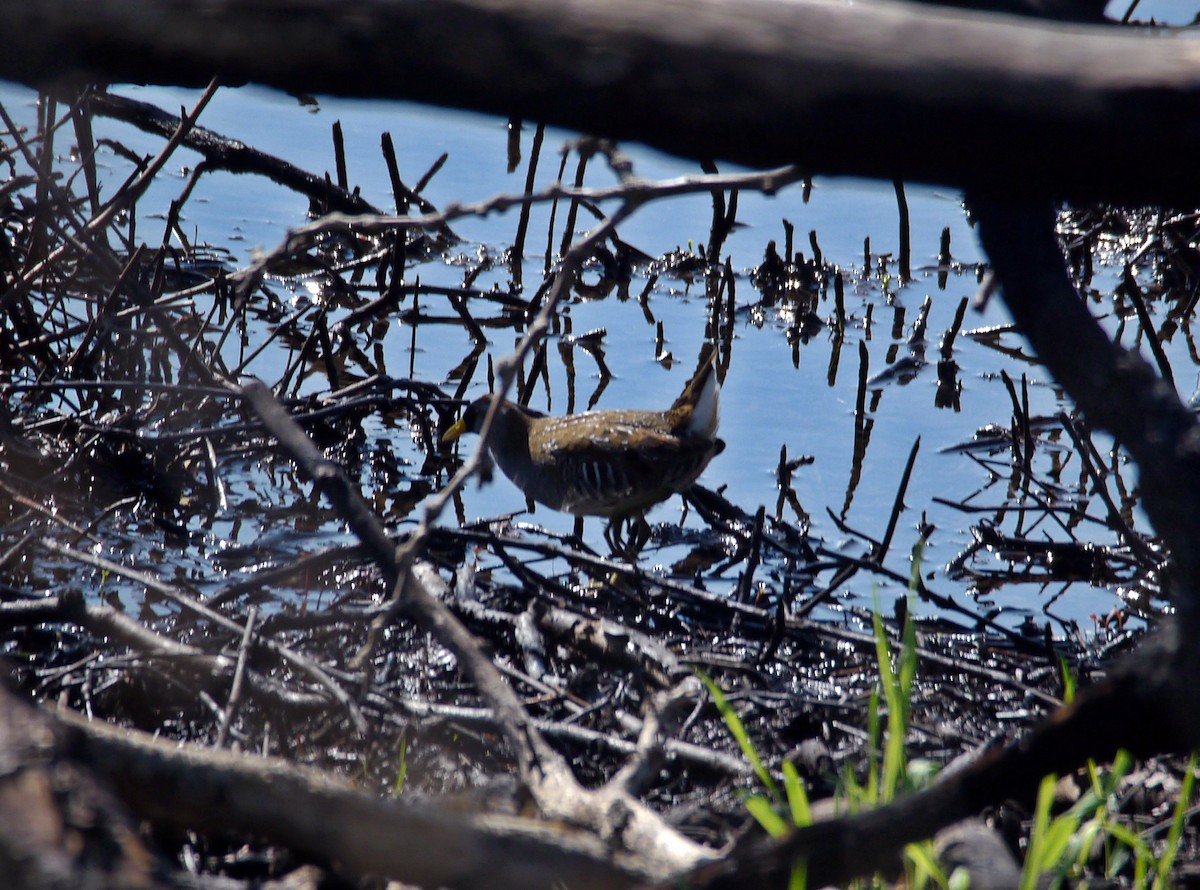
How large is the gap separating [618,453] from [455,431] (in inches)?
34.2

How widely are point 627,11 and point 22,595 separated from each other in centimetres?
286

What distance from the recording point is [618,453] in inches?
217

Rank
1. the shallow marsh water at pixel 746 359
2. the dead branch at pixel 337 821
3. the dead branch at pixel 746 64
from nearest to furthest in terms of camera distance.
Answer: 1. the dead branch at pixel 746 64
2. the dead branch at pixel 337 821
3. the shallow marsh water at pixel 746 359

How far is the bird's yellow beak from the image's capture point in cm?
578

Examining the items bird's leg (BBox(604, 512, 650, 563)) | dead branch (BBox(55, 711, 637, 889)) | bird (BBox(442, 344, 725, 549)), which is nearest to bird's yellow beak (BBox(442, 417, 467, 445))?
bird (BBox(442, 344, 725, 549))

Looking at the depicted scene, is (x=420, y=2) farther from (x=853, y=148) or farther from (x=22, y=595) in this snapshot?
(x=22, y=595)

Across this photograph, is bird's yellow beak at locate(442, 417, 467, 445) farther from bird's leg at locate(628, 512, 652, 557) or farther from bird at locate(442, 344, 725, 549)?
bird's leg at locate(628, 512, 652, 557)

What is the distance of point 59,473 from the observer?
4.80 meters

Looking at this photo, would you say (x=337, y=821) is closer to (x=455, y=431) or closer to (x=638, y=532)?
(x=638, y=532)

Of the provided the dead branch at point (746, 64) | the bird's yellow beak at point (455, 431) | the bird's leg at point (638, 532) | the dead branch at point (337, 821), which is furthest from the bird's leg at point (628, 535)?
the dead branch at point (746, 64)

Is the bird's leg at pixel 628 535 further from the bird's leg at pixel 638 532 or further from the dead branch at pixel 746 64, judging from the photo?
the dead branch at pixel 746 64

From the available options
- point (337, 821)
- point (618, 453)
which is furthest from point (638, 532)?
point (337, 821)

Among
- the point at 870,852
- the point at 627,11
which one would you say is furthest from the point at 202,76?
the point at 870,852

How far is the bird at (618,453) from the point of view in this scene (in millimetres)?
5449
